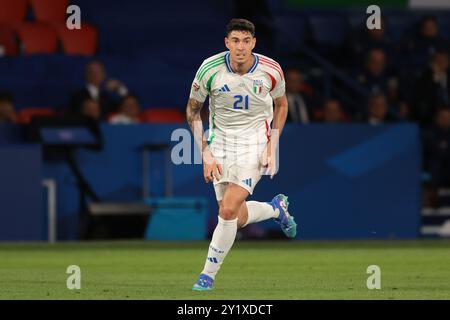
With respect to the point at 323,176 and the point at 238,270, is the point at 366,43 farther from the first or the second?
the point at 238,270

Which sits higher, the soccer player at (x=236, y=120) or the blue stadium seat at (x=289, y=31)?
the blue stadium seat at (x=289, y=31)

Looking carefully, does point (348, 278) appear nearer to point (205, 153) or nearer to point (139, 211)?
point (205, 153)

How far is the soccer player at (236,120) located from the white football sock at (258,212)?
21.2 inches

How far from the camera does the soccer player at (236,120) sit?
36.9ft

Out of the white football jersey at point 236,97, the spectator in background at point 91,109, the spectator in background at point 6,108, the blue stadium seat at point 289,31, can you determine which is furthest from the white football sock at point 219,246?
the blue stadium seat at point 289,31

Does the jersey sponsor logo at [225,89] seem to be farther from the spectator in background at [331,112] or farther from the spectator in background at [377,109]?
the spectator in background at [377,109]

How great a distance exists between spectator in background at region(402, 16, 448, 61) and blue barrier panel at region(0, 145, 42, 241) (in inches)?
272

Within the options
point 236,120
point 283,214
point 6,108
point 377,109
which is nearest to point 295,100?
point 377,109

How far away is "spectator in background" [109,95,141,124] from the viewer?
19375mm

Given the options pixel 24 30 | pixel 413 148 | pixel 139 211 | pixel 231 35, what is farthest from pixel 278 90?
pixel 24 30

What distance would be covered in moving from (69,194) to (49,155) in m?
0.63

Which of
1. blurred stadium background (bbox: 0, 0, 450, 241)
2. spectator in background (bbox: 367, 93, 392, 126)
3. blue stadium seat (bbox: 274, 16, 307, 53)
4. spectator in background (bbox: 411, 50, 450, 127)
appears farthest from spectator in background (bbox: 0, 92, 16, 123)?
spectator in background (bbox: 411, 50, 450, 127)

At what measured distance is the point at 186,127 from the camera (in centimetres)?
1914

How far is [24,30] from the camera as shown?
20.8 meters
